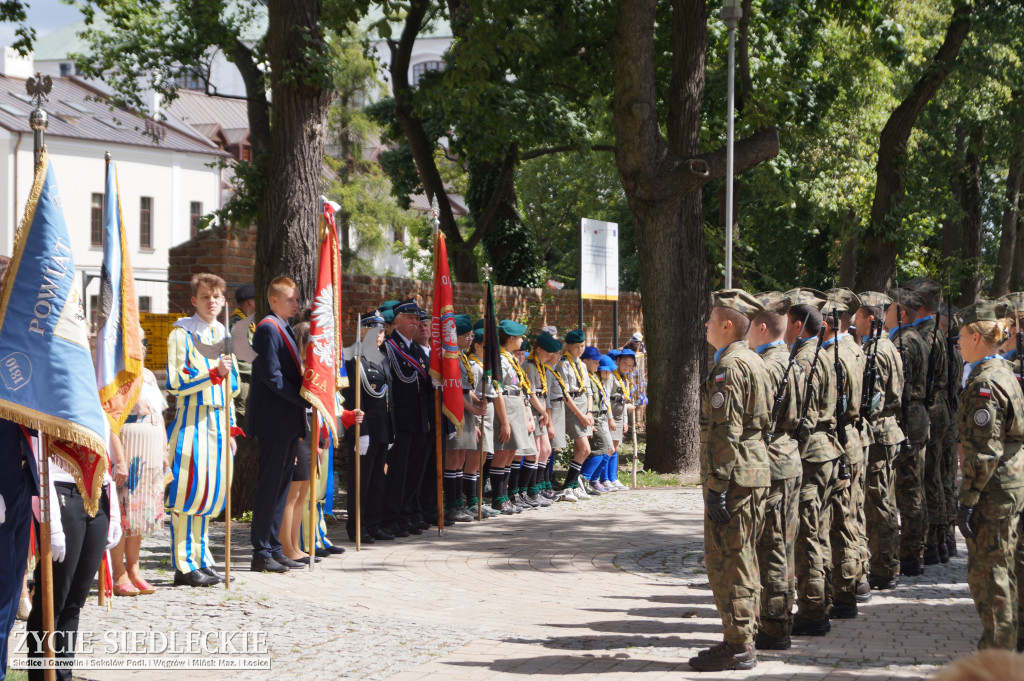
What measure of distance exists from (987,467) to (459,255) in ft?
54.2

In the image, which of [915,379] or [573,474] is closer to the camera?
[915,379]

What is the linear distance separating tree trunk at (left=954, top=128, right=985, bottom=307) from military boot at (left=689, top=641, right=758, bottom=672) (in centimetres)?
2514

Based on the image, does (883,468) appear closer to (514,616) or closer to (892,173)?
(514,616)

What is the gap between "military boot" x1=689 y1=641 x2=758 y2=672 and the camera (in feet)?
20.9

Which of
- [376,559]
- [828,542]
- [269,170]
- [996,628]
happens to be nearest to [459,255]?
[269,170]

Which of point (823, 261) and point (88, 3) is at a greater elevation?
point (88, 3)

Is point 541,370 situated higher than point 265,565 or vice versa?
point 541,370

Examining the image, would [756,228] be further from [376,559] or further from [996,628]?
[996,628]

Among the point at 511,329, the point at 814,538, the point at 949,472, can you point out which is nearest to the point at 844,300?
the point at 814,538

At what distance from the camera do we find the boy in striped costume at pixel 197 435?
8.23 meters

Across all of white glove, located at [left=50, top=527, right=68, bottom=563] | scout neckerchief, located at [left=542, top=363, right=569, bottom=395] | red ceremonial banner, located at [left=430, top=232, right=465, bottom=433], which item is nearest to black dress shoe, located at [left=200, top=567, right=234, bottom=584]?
white glove, located at [left=50, top=527, right=68, bottom=563]

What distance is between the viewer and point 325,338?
9156 millimetres

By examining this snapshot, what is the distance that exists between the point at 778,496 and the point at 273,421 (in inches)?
162

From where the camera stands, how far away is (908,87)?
27.8 meters
